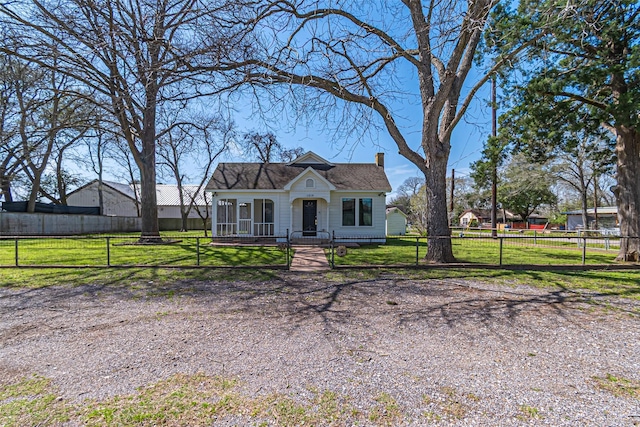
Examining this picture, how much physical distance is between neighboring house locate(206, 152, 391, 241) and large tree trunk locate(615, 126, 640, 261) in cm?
927

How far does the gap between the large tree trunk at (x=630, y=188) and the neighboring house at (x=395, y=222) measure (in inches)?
755

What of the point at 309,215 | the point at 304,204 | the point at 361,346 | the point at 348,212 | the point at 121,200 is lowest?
the point at 361,346

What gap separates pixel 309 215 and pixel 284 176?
9.77ft

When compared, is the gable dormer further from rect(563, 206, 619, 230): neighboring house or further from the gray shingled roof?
rect(563, 206, 619, 230): neighboring house

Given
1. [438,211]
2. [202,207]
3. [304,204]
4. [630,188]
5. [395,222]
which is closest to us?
[438,211]

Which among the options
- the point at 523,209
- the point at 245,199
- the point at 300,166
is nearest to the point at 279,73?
the point at 245,199

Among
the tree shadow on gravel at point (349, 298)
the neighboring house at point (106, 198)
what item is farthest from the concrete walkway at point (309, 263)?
the neighboring house at point (106, 198)

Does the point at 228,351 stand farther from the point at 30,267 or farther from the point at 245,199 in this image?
the point at 245,199

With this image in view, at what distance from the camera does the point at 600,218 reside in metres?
38.0

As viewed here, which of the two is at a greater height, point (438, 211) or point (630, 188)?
point (630, 188)

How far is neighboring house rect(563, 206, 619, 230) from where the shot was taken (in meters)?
34.7

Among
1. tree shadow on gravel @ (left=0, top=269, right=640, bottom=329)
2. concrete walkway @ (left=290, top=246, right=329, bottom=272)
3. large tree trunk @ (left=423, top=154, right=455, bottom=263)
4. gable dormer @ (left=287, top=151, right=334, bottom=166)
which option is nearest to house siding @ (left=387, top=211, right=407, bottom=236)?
gable dormer @ (left=287, top=151, right=334, bottom=166)

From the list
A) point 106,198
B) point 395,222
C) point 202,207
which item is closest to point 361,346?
point 395,222

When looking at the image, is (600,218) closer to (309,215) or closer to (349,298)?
(309,215)
